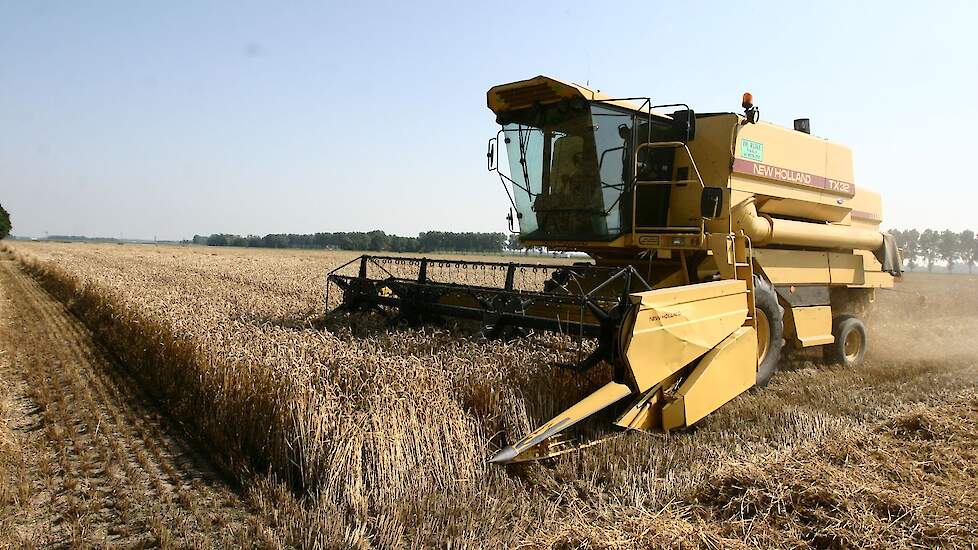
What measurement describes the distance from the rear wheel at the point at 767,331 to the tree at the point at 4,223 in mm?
73396

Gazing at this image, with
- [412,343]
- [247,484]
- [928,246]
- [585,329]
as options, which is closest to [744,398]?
[585,329]

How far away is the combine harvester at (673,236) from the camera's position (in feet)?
15.1

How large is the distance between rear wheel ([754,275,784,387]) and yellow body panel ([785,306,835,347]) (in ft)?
3.01

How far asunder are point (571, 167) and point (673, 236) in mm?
1105

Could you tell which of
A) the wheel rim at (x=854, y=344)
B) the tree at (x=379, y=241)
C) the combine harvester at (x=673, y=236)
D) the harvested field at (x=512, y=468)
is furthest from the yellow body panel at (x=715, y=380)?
the tree at (x=379, y=241)

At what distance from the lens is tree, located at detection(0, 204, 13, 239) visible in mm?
61219

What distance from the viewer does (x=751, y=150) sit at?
20.2 feet

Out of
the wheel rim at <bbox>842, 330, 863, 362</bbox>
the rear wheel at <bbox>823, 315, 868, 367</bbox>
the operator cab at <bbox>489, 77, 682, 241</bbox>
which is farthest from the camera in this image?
the wheel rim at <bbox>842, 330, 863, 362</bbox>

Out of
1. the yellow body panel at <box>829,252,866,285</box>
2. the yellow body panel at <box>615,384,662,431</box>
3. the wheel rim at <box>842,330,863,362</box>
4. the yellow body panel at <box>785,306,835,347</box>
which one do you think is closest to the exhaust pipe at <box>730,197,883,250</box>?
the yellow body panel at <box>829,252,866,285</box>

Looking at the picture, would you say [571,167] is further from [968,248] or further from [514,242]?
[968,248]

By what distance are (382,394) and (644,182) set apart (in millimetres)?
3148

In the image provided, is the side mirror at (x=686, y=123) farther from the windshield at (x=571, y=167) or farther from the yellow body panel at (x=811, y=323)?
the yellow body panel at (x=811, y=323)

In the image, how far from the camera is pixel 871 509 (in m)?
3.04

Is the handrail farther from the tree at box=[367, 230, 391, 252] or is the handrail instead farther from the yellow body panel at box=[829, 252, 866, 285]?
the tree at box=[367, 230, 391, 252]
